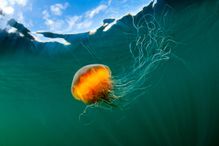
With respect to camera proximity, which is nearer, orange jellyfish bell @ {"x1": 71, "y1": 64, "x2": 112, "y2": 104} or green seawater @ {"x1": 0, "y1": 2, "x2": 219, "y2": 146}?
orange jellyfish bell @ {"x1": 71, "y1": 64, "x2": 112, "y2": 104}

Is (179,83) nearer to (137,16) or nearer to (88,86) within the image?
(137,16)

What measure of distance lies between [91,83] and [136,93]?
3157 cm

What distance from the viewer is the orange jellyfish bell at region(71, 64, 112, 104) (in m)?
3.88

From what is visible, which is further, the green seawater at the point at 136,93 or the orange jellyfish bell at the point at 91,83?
the green seawater at the point at 136,93

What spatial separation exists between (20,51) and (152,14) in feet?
19.4

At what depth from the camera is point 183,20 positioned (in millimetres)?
14594

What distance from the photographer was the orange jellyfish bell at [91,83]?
388cm

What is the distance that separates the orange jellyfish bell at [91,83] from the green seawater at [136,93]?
31.9 feet

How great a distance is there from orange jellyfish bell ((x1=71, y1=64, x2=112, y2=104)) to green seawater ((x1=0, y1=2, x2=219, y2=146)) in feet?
Answer: 31.9

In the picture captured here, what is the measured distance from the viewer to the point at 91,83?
4.07 meters

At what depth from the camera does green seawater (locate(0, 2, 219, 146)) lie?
605 inches

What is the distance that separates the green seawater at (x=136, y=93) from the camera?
15359mm

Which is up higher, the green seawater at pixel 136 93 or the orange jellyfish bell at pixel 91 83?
the green seawater at pixel 136 93

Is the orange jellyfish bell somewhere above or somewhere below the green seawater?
below
